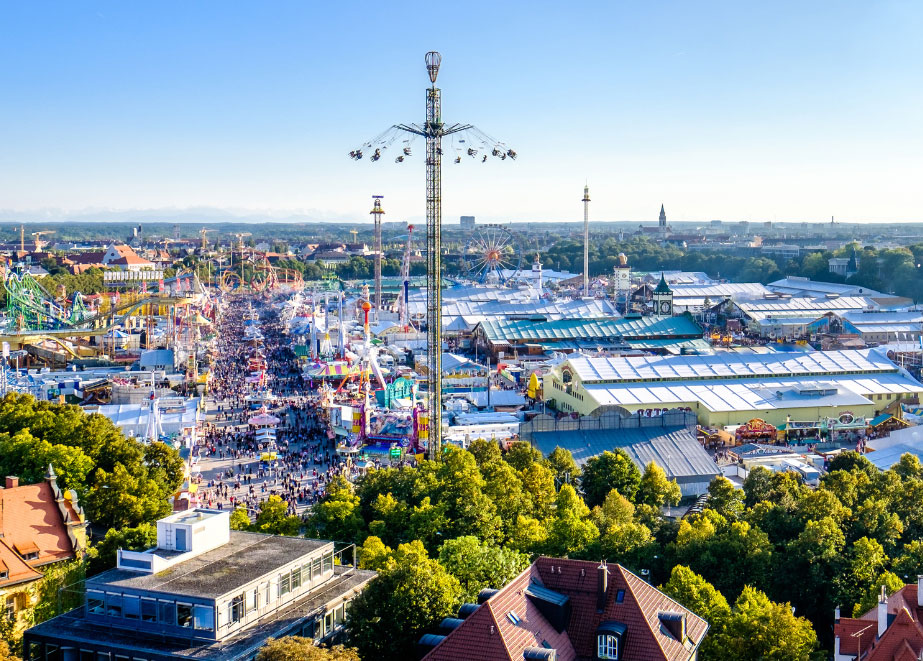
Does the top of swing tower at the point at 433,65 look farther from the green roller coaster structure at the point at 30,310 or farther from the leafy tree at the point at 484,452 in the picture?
the green roller coaster structure at the point at 30,310

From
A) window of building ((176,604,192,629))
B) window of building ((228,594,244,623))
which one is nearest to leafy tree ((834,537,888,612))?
window of building ((228,594,244,623))

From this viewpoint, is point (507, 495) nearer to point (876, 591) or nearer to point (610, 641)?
point (876, 591)

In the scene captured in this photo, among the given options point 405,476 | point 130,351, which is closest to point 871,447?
point 405,476

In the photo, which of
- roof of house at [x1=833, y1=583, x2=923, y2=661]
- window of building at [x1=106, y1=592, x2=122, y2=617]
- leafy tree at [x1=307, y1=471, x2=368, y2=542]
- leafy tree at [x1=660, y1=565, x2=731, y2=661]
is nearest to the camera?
roof of house at [x1=833, y1=583, x2=923, y2=661]

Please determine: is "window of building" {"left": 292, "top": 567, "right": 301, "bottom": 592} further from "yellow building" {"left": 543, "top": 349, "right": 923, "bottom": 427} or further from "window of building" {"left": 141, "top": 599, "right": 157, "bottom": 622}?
"yellow building" {"left": 543, "top": 349, "right": 923, "bottom": 427}

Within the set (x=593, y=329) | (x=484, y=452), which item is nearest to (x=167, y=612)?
(x=484, y=452)

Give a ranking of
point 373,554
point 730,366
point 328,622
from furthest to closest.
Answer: point 730,366, point 373,554, point 328,622

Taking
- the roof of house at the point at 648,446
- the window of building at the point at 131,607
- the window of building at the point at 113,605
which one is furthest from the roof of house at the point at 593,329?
the window of building at the point at 131,607
